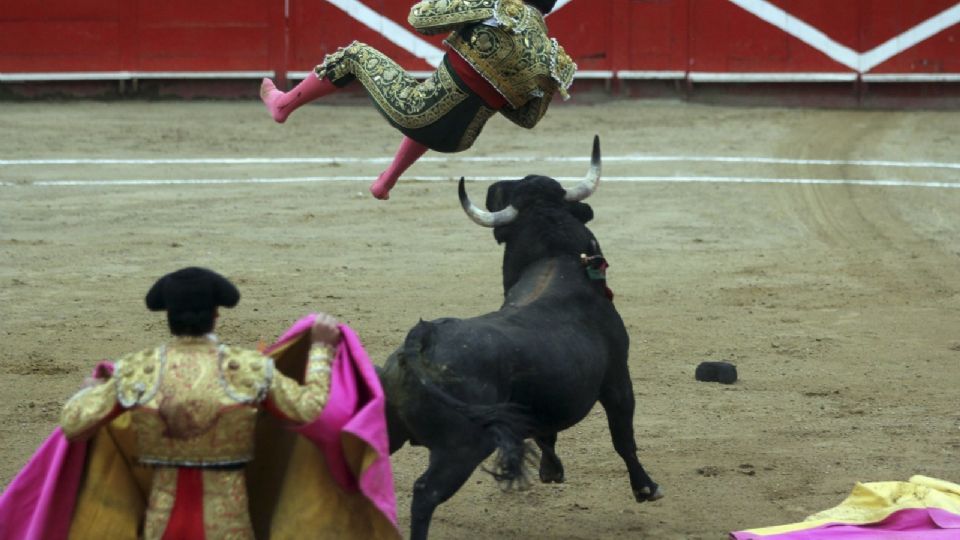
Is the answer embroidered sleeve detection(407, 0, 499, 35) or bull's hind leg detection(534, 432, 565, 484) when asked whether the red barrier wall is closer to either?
embroidered sleeve detection(407, 0, 499, 35)

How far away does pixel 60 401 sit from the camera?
21.0 feet

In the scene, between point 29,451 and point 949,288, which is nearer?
point 29,451

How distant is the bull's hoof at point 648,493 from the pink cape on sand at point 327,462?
4.81 feet

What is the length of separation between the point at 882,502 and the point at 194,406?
88.2 inches

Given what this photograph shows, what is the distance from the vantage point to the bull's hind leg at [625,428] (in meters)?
5.11

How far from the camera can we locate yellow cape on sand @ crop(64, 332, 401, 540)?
3.77 metres

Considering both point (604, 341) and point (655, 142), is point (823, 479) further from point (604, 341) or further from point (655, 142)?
point (655, 142)

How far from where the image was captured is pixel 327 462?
12.6 feet

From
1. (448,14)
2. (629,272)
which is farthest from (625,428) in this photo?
(629,272)

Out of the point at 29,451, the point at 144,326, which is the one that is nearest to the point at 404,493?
the point at 29,451

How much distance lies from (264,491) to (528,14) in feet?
6.46

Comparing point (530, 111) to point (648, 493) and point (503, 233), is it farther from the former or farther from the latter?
point (648, 493)

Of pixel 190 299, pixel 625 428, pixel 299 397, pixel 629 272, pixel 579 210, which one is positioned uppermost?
pixel 190 299

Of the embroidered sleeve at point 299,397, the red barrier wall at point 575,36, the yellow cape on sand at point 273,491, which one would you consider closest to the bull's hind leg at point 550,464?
the yellow cape on sand at point 273,491
